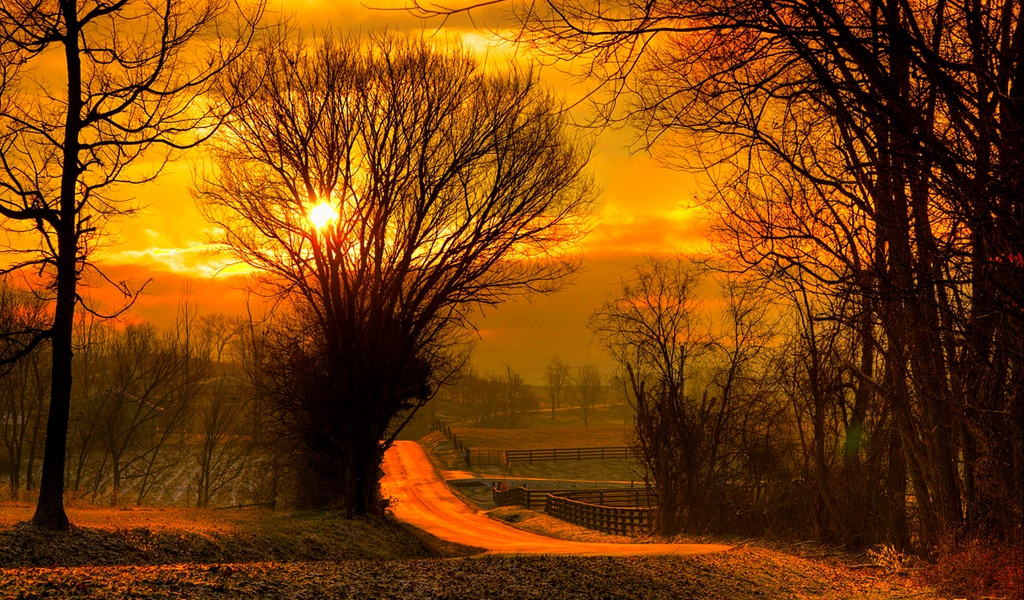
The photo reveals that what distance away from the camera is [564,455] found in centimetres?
7731

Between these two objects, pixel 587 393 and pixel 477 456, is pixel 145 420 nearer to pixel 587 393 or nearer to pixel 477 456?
pixel 477 456

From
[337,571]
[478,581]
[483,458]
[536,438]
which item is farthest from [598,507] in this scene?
[536,438]

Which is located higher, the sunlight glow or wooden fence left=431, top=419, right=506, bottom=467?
the sunlight glow

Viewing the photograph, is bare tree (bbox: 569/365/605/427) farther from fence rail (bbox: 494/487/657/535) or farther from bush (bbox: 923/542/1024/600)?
bush (bbox: 923/542/1024/600)

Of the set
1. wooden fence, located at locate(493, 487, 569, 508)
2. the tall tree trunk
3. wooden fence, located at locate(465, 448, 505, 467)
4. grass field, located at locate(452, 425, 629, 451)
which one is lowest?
wooden fence, located at locate(493, 487, 569, 508)

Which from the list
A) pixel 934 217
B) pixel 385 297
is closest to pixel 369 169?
pixel 385 297

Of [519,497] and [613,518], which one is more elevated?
[613,518]

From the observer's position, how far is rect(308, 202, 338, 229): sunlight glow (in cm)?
2286

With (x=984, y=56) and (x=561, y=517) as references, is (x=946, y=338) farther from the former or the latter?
(x=561, y=517)

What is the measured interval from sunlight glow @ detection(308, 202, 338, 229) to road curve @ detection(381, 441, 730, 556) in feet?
32.2

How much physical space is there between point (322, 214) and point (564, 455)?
57.8 m

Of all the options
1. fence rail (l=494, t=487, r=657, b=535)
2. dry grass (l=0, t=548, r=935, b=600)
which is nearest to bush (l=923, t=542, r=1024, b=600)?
dry grass (l=0, t=548, r=935, b=600)

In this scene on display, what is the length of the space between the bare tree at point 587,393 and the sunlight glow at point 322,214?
389ft

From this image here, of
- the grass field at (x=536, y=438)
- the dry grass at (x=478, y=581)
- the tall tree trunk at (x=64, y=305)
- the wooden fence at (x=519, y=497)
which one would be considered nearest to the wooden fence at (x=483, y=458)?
the grass field at (x=536, y=438)
